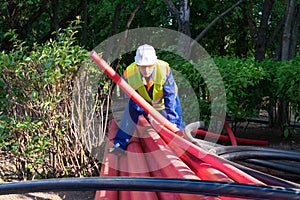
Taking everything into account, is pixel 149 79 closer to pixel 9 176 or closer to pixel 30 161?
pixel 30 161

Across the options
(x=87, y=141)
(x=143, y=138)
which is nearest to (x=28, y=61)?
(x=87, y=141)

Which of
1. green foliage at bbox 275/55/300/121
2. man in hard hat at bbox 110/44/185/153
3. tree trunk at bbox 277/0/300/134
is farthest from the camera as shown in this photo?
tree trunk at bbox 277/0/300/134

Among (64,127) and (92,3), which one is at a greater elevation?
(92,3)

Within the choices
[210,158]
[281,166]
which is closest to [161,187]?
[210,158]

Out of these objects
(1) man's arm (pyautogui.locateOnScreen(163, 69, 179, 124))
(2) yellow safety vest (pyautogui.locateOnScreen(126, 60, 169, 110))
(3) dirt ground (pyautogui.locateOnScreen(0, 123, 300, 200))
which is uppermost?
(2) yellow safety vest (pyautogui.locateOnScreen(126, 60, 169, 110))

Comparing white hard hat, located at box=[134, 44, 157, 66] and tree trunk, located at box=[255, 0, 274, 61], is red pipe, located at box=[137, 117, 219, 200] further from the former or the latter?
tree trunk, located at box=[255, 0, 274, 61]

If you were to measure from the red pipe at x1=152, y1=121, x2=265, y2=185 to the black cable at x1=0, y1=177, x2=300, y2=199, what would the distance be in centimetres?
93

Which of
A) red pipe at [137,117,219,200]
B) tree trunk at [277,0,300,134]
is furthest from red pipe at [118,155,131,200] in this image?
tree trunk at [277,0,300,134]

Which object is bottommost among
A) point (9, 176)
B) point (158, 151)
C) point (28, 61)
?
point (9, 176)

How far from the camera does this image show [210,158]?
3.40m

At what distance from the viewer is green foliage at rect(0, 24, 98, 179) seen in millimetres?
4988

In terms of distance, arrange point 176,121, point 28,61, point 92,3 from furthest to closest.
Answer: point 92,3, point 176,121, point 28,61

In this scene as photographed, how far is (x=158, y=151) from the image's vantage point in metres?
4.37

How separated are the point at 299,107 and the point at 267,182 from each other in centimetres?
437
